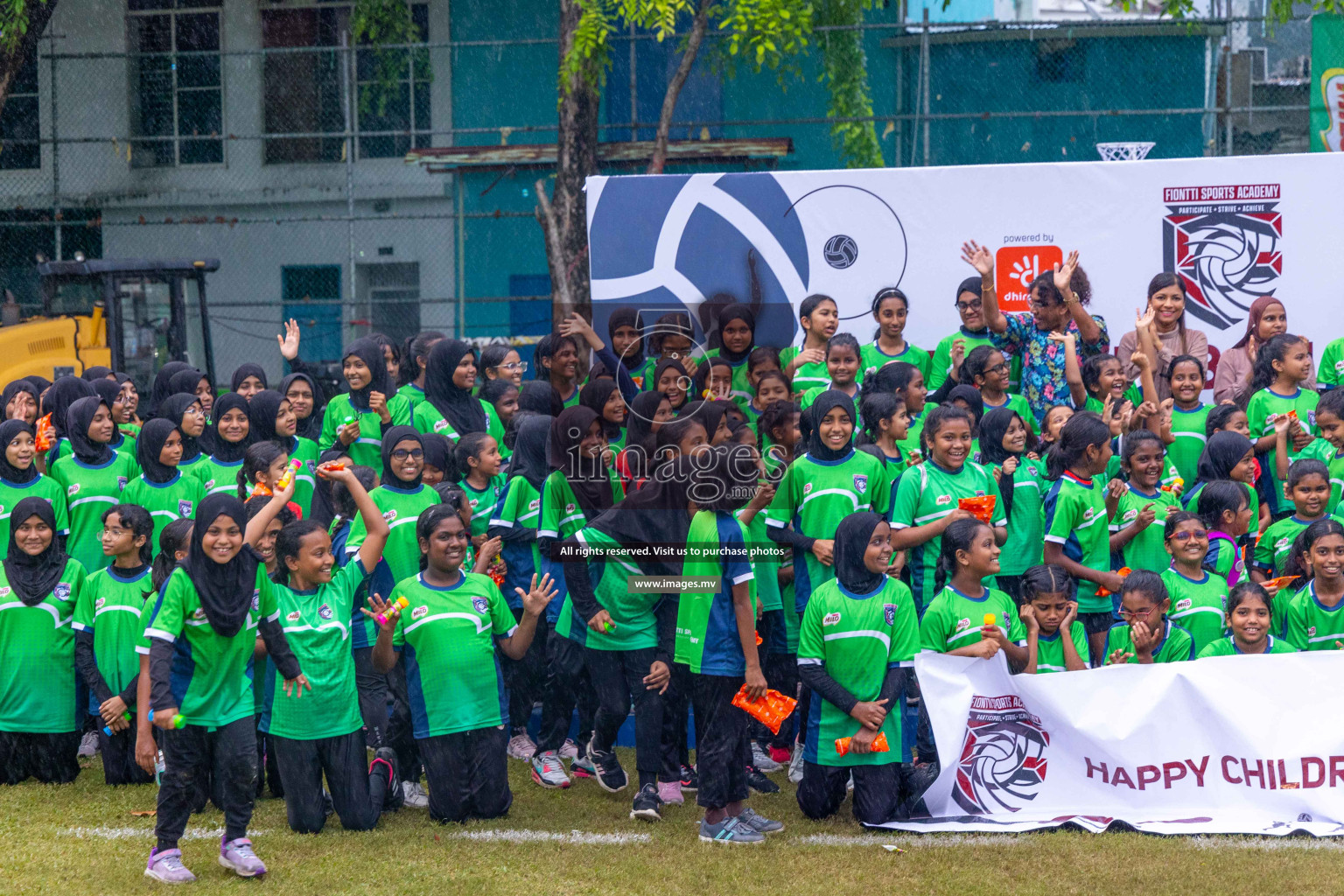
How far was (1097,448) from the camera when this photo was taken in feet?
22.7

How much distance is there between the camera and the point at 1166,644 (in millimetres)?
6246

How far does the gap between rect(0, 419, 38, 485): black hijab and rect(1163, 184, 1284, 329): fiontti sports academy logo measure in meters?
7.22

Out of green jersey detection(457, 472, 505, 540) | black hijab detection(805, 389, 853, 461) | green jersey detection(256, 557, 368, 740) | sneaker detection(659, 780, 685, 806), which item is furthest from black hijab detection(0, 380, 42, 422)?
black hijab detection(805, 389, 853, 461)

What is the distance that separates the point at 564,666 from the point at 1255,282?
5.50 metres

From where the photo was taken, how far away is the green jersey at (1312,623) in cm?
612

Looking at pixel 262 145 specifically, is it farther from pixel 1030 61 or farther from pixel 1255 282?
pixel 1255 282

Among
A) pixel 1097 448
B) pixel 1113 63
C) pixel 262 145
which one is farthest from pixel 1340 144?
pixel 262 145

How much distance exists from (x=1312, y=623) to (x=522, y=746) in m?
3.79

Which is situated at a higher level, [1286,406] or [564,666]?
[1286,406]

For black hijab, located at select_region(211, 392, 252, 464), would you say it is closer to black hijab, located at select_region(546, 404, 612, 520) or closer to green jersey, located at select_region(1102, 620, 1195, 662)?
black hijab, located at select_region(546, 404, 612, 520)

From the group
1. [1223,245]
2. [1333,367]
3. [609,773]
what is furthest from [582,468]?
[1223,245]

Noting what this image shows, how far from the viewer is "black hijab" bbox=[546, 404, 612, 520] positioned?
6.61 m

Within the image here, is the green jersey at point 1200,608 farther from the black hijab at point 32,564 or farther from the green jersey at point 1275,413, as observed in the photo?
the black hijab at point 32,564

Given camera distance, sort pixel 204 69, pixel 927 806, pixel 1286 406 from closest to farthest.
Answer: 1. pixel 927 806
2. pixel 1286 406
3. pixel 204 69
